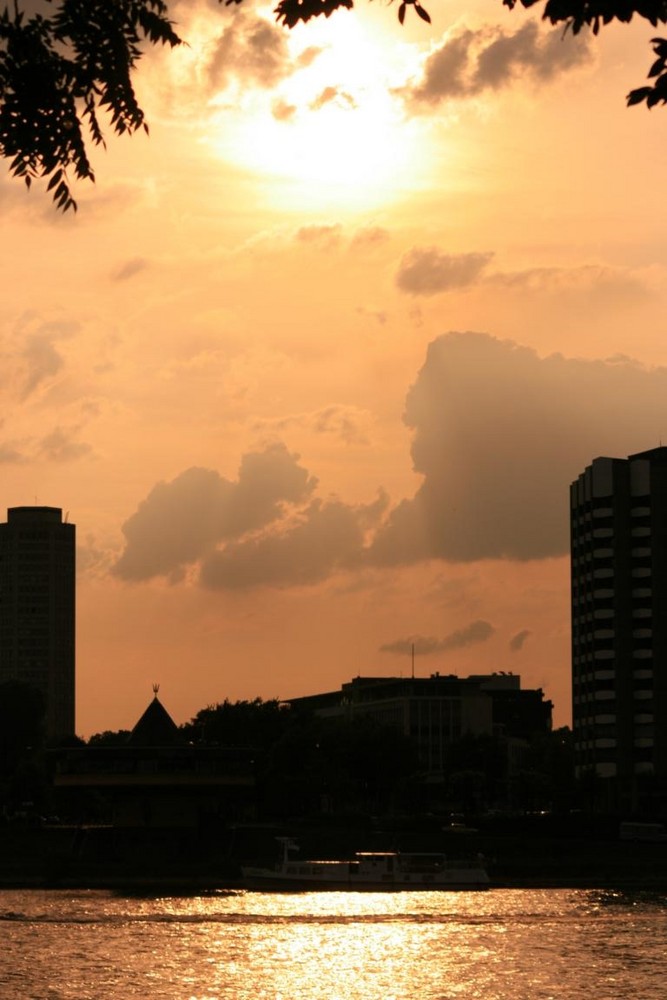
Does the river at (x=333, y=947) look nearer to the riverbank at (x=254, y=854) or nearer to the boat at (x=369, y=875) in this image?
the boat at (x=369, y=875)

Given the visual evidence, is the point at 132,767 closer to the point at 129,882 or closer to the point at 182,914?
the point at 129,882

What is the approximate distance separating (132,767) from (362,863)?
113 feet

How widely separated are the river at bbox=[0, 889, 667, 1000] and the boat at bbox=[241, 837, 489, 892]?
25.7 ft

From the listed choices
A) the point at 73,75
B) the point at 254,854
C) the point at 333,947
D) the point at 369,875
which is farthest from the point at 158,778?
the point at 73,75

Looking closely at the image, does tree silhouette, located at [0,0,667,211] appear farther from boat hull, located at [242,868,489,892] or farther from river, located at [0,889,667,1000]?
boat hull, located at [242,868,489,892]

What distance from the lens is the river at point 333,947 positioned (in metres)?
83.8

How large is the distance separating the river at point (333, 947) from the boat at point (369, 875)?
7.85m


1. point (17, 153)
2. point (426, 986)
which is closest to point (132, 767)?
point (426, 986)

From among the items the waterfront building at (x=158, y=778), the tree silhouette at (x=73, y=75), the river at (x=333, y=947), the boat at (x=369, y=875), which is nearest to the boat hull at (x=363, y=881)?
the boat at (x=369, y=875)

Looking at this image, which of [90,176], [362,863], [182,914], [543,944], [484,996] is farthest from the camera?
[362,863]

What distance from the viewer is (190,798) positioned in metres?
184

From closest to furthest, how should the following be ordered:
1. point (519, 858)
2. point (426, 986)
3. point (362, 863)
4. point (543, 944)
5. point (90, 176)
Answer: point (90, 176) → point (426, 986) → point (543, 944) → point (362, 863) → point (519, 858)

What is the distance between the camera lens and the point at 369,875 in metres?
154

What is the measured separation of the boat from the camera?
151875 millimetres
